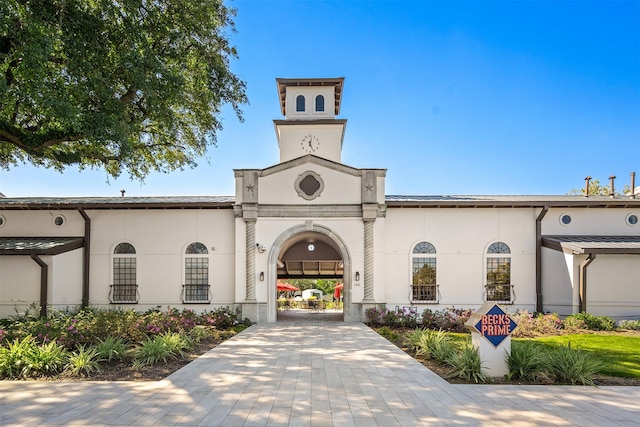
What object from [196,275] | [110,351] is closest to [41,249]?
[196,275]

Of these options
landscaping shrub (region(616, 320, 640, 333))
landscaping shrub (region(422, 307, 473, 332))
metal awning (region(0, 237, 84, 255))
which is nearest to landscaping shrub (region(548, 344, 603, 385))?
landscaping shrub (region(422, 307, 473, 332))

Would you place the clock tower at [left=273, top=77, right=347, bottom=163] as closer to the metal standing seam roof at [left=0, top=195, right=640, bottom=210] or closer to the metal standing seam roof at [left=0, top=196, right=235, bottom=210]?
the metal standing seam roof at [left=0, top=196, right=235, bottom=210]

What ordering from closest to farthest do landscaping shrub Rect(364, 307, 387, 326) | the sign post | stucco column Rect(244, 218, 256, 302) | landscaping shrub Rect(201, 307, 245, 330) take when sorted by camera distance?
the sign post
landscaping shrub Rect(201, 307, 245, 330)
landscaping shrub Rect(364, 307, 387, 326)
stucco column Rect(244, 218, 256, 302)

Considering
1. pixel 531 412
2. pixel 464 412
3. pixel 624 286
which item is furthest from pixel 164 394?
pixel 624 286

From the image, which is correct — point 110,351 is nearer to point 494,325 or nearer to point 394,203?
point 494,325

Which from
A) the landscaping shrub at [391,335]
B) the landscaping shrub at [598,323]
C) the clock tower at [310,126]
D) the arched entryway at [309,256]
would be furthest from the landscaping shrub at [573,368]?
the clock tower at [310,126]

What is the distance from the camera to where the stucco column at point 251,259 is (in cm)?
1758

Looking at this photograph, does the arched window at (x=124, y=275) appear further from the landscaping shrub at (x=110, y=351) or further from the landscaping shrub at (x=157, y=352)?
the landscaping shrub at (x=110, y=351)

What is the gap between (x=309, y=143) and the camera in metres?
23.3

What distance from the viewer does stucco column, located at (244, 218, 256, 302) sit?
17577 millimetres

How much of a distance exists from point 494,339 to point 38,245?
17165 mm

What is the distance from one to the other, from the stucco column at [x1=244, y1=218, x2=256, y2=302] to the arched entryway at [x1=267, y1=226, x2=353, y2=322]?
0.66m

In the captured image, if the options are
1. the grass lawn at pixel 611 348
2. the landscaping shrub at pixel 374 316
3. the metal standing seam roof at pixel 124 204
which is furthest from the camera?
the metal standing seam roof at pixel 124 204

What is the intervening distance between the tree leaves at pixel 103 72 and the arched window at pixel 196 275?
4506 mm
